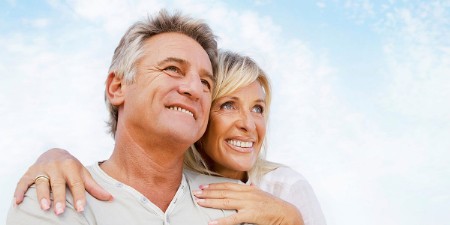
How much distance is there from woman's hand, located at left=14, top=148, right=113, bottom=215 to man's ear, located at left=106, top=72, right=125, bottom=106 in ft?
1.88

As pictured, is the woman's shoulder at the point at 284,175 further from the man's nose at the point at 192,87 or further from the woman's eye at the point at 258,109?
the man's nose at the point at 192,87

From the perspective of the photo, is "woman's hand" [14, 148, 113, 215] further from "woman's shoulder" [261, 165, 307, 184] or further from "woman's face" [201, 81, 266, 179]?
"woman's shoulder" [261, 165, 307, 184]

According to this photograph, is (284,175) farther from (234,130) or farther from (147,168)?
(147,168)

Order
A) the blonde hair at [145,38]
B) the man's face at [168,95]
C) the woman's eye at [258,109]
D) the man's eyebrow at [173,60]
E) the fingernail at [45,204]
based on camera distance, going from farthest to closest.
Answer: the woman's eye at [258,109]
the blonde hair at [145,38]
the man's eyebrow at [173,60]
the man's face at [168,95]
the fingernail at [45,204]

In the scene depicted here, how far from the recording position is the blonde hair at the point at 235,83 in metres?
3.83

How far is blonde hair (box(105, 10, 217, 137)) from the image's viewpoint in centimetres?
336

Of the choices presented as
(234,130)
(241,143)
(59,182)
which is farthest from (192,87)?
(59,182)

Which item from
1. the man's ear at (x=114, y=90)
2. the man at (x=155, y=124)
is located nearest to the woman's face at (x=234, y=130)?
the man at (x=155, y=124)

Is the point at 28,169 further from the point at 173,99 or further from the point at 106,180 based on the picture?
the point at 173,99

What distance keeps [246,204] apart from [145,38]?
4.41ft

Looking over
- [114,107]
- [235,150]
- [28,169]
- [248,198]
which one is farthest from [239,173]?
[28,169]

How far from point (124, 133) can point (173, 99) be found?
1.43 feet

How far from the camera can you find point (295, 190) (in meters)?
3.93

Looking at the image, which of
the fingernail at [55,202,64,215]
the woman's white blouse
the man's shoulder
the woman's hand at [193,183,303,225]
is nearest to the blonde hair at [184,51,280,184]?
the woman's white blouse
